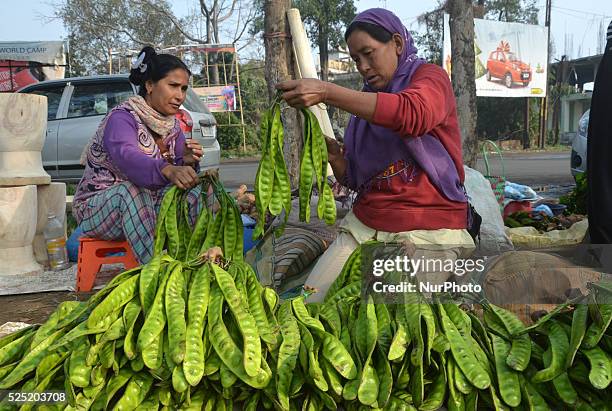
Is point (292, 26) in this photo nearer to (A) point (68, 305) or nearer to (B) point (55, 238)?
(B) point (55, 238)

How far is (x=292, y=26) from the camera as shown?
6.33 metres

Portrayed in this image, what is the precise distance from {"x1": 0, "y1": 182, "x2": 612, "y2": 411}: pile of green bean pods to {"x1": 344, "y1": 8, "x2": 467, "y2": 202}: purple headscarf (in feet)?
2.78

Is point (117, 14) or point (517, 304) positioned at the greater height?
point (117, 14)

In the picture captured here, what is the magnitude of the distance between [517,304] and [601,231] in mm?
877

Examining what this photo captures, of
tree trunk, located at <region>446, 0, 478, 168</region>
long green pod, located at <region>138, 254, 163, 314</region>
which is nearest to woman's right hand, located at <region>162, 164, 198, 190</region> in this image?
long green pod, located at <region>138, 254, 163, 314</region>

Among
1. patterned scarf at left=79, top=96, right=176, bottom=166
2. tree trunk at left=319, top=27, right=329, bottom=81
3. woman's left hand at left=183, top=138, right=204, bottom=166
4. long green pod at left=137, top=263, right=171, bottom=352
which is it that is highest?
tree trunk at left=319, top=27, right=329, bottom=81

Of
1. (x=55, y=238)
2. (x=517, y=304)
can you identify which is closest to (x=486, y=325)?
(x=517, y=304)

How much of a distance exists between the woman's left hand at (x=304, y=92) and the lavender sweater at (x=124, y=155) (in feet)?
3.94

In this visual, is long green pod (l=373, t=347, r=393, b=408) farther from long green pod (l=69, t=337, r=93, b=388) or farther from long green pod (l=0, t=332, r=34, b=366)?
long green pod (l=0, t=332, r=34, b=366)

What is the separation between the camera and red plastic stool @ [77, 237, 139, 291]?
3842mm

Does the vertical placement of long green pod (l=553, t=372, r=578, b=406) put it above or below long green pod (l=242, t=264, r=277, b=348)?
below

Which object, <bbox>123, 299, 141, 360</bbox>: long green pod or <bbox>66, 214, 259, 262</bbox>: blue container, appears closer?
<bbox>123, 299, 141, 360</bbox>: long green pod

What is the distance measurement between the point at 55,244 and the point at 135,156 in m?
2.50

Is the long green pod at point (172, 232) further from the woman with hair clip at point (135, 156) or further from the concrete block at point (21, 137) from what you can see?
the concrete block at point (21, 137)
